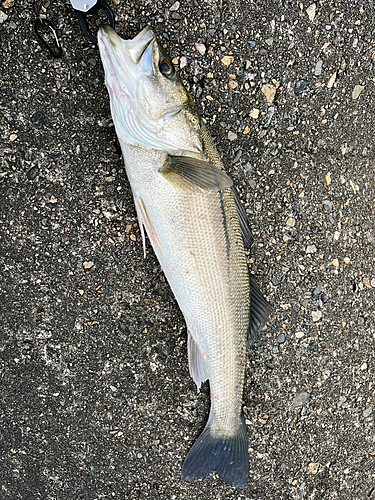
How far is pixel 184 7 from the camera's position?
75.1 inches

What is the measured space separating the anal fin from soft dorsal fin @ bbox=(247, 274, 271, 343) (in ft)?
0.88

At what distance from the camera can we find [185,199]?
5.42ft

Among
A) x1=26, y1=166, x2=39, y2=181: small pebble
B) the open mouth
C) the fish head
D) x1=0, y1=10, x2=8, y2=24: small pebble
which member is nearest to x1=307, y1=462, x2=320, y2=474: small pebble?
the fish head

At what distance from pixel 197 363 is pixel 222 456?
21.6 inches

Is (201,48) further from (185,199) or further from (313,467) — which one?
(313,467)

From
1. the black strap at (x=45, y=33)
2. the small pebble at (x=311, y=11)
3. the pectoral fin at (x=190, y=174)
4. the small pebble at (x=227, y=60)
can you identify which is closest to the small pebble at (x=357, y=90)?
the small pebble at (x=311, y=11)

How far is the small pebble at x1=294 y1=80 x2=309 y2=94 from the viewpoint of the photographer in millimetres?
2066

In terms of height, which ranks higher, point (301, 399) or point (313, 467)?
point (301, 399)

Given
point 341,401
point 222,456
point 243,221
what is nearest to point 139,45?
point 243,221

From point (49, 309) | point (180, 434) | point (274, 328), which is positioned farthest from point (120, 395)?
point (274, 328)

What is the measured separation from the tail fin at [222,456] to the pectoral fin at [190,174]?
4.31ft

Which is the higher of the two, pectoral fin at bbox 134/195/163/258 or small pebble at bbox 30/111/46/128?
small pebble at bbox 30/111/46/128

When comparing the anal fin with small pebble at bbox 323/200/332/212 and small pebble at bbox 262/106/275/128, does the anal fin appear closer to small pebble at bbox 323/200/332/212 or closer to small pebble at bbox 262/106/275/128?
small pebble at bbox 323/200/332/212

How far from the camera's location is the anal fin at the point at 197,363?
6.22ft
